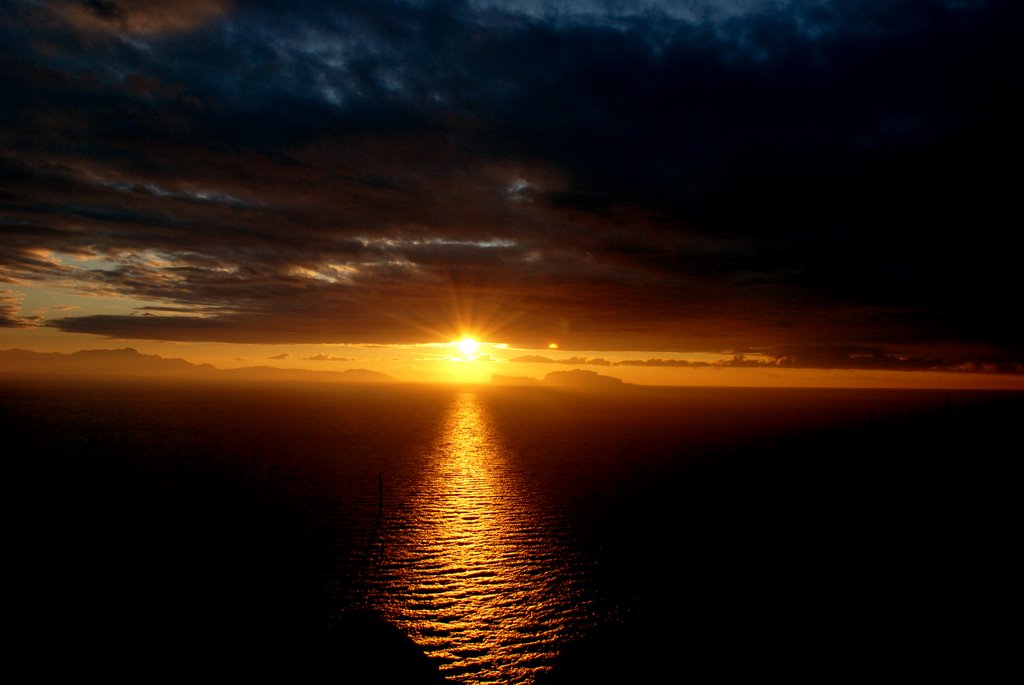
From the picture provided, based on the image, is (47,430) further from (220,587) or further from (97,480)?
(220,587)

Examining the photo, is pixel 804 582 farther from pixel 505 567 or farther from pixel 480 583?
pixel 480 583

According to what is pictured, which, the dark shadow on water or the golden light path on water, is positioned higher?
the golden light path on water

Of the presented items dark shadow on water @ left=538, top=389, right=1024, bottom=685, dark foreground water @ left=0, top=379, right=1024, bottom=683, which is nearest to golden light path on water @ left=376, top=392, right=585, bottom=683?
dark foreground water @ left=0, top=379, right=1024, bottom=683

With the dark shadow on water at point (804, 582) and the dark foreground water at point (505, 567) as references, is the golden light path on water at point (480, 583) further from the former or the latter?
the dark shadow on water at point (804, 582)

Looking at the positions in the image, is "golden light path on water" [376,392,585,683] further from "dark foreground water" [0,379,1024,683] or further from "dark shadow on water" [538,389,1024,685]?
"dark shadow on water" [538,389,1024,685]

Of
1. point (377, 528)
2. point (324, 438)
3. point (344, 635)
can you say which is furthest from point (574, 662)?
point (324, 438)
